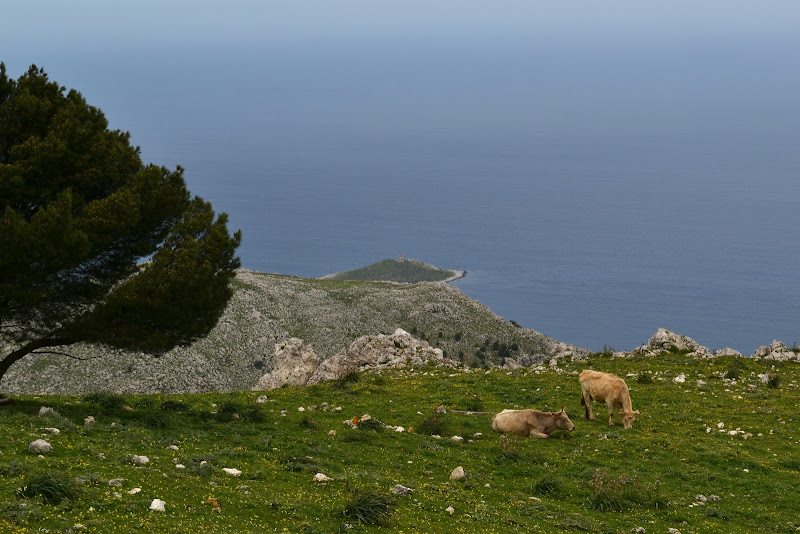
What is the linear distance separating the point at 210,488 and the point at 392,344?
3387cm

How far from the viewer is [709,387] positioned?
32844mm

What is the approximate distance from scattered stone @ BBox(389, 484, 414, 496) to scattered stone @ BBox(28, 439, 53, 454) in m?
7.89

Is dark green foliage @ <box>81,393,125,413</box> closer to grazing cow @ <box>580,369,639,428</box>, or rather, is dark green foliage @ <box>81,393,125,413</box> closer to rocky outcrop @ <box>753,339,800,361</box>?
grazing cow @ <box>580,369,639,428</box>

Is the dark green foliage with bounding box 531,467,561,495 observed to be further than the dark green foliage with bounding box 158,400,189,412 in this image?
No

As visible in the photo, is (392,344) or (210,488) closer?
(210,488)

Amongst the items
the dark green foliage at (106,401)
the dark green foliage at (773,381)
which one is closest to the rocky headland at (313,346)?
the dark green foliage at (773,381)

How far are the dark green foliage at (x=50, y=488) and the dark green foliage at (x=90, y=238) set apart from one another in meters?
9.11

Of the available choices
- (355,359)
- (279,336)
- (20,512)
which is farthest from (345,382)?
(279,336)

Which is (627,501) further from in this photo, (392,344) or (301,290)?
(301,290)

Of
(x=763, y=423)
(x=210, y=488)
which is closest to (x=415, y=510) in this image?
(x=210, y=488)

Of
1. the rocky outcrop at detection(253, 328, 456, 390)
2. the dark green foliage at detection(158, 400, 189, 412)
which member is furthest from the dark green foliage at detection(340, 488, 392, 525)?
the rocky outcrop at detection(253, 328, 456, 390)

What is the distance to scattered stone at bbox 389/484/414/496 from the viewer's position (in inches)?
682

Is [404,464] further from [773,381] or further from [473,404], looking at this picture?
[773,381]

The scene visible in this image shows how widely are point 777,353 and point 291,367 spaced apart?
3055 cm
